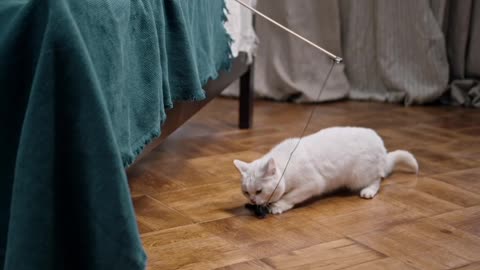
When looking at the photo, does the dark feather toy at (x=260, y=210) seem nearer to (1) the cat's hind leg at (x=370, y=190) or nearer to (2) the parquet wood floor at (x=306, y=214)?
(2) the parquet wood floor at (x=306, y=214)

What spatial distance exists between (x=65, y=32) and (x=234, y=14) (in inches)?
47.7

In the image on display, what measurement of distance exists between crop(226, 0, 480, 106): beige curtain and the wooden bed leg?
0.50 meters

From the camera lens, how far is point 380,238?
1425 mm

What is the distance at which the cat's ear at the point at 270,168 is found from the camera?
1533 mm

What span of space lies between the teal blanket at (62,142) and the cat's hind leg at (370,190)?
862mm

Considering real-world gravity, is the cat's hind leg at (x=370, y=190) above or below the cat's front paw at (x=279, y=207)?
below

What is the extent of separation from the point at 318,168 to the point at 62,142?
0.87 meters

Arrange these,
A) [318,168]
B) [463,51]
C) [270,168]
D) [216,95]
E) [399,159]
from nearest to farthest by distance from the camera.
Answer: [270,168] → [318,168] → [399,159] → [216,95] → [463,51]

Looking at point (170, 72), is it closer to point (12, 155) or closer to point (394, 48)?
point (12, 155)

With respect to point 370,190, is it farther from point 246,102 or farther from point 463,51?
point 463,51

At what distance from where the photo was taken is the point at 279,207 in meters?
1.59

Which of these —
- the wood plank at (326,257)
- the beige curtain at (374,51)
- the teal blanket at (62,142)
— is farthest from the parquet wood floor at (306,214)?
the beige curtain at (374,51)

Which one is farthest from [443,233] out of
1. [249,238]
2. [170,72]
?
[170,72]

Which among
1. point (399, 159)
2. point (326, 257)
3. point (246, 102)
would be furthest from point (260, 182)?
point (246, 102)
